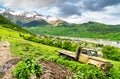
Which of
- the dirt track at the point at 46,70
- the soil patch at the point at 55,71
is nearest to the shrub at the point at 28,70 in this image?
the dirt track at the point at 46,70

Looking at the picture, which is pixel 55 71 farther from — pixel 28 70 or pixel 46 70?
pixel 28 70

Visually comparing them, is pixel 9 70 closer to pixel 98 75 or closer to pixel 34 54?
pixel 34 54

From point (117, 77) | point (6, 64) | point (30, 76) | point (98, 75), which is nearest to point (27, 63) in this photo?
A: point (30, 76)

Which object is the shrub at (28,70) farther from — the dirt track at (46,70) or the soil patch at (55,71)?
the soil patch at (55,71)

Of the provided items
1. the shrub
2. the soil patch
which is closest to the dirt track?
the soil patch

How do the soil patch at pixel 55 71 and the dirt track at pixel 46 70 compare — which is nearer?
the soil patch at pixel 55 71

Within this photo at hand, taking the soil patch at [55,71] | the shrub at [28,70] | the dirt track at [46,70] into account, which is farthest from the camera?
the dirt track at [46,70]

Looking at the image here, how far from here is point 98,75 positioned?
39.4 meters

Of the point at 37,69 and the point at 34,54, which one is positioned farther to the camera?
the point at 34,54

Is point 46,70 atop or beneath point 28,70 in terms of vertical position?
beneath

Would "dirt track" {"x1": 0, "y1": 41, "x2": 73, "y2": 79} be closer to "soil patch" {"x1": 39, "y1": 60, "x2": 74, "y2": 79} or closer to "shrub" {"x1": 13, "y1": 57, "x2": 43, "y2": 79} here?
"soil patch" {"x1": 39, "y1": 60, "x2": 74, "y2": 79}

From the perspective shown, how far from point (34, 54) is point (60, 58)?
5540mm

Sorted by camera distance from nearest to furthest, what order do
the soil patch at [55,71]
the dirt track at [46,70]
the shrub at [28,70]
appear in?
the shrub at [28,70]
the soil patch at [55,71]
the dirt track at [46,70]

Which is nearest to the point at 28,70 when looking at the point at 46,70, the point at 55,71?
the point at 46,70
